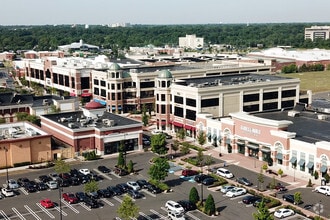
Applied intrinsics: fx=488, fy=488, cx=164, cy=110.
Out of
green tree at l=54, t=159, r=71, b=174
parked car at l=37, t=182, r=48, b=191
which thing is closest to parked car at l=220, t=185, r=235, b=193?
green tree at l=54, t=159, r=71, b=174

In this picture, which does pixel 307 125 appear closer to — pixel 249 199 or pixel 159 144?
pixel 159 144

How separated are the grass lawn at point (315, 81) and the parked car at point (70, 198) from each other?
312 ft

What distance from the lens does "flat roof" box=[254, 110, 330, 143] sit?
65.3 m

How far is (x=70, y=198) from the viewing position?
54594 millimetres

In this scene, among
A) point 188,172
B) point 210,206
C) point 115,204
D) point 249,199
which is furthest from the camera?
point 188,172

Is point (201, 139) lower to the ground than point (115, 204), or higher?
higher

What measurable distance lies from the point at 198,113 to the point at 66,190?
3168cm

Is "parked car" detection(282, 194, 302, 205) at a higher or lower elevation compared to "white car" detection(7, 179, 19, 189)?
higher

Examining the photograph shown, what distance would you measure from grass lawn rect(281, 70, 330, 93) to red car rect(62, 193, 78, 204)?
312 feet

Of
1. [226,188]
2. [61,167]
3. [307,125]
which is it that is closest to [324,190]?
[226,188]

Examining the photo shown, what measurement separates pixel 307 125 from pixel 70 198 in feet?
121

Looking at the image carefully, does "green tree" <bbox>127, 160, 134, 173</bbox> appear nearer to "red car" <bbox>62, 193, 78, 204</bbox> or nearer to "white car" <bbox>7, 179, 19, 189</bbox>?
"red car" <bbox>62, 193, 78, 204</bbox>

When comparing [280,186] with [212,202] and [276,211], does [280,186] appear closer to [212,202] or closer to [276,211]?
[276,211]

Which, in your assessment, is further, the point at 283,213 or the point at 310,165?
the point at 310,165
